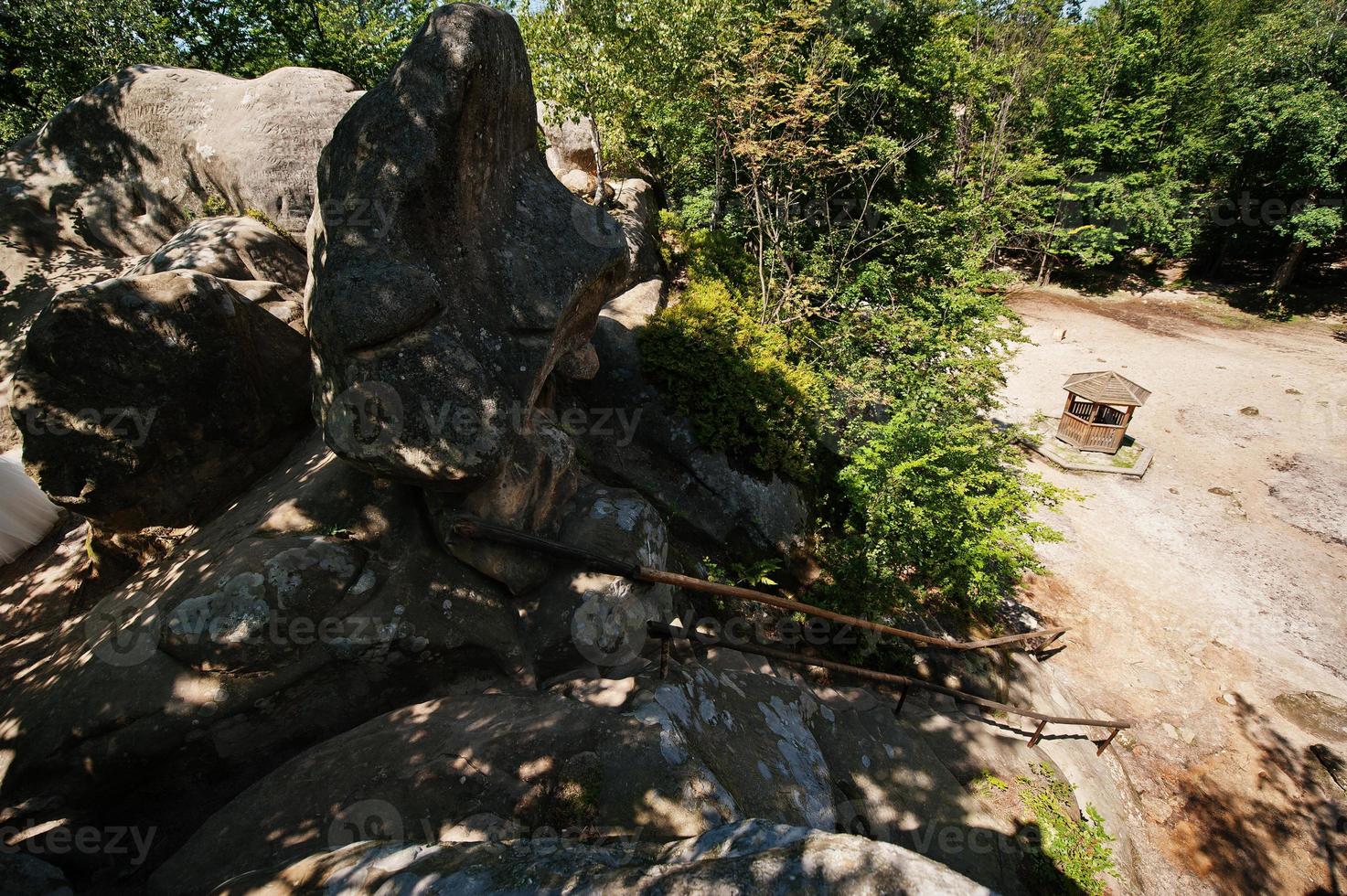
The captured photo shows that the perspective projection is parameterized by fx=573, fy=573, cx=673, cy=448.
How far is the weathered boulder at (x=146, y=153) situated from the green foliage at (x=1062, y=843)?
1313 centimetres

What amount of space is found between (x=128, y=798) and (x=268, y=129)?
968cm

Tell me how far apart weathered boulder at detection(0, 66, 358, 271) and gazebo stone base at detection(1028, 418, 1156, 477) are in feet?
57.2

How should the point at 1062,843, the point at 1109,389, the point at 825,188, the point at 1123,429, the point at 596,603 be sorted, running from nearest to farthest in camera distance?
the point at 596,603 → the point at 1062,843 → the point at 825,188 → the point at 1109,389 → the point at 1123,429

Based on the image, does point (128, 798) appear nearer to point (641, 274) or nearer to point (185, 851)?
point (185, 851)

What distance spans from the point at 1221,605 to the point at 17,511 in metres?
19.6

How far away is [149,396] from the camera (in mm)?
5648

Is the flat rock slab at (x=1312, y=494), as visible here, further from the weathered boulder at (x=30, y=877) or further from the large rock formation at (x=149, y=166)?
the large rock formation at (x=149, y=166)

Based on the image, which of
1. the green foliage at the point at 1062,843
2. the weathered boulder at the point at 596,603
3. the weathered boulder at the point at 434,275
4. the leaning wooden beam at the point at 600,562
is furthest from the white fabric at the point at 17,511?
the green foliage at the point at 1062,843

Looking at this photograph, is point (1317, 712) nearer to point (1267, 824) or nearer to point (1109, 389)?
point (1267, 824)

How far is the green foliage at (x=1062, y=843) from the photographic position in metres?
5.92

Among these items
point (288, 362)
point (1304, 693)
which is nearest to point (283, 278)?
point (288, 362)

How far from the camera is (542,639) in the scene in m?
5.57

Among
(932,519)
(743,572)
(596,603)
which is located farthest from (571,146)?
(596,603)

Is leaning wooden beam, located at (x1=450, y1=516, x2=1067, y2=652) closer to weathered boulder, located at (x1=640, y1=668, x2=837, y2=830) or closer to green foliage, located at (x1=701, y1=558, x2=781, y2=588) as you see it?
weathered boulder, located at (x1=640, y1=668, x2=837, y2=830)
